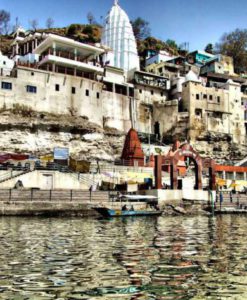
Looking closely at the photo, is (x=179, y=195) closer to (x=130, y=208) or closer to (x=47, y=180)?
(x=130, y=208)

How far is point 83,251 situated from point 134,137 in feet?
130

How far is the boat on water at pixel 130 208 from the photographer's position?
30.4 metres

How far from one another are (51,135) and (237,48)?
222ft

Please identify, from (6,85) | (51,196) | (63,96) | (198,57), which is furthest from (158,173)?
(198,57)

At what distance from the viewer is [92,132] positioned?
53.6 m

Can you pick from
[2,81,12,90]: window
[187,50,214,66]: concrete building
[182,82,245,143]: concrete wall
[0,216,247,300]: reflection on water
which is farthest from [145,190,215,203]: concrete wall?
[187,50,214,66]: concrete building

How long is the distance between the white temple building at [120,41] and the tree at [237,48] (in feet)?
117

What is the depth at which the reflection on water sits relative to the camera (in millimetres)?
7574

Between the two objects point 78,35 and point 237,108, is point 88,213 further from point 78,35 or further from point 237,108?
point 78,35

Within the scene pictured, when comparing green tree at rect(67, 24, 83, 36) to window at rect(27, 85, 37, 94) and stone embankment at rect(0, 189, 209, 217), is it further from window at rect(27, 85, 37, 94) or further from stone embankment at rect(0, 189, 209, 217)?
stone embankment at rect(0, 189, 209, 217)

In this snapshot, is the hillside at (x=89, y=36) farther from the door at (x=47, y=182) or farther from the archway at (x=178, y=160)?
the door at (x=47, y=182)

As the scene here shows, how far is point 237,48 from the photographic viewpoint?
102 metres

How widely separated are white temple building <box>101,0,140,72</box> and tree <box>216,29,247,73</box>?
35.7 meters

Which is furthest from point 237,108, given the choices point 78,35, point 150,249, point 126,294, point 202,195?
point 126,294
